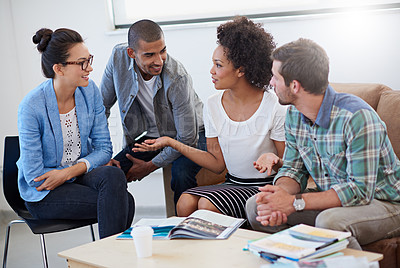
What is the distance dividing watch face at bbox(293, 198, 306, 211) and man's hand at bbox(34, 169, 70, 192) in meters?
1.02

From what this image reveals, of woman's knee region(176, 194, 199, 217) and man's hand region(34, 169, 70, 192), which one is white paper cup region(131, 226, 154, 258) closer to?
woman's knee region(176, 194, 199, 217)

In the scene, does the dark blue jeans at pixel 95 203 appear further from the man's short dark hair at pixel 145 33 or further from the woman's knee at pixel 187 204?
the man's short dark hair at pixel 145 33

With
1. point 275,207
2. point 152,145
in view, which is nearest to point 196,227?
point 275,207

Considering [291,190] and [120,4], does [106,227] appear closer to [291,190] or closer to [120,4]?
[291,190]

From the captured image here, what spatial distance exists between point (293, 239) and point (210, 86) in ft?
6.16

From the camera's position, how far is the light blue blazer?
7.25 ft

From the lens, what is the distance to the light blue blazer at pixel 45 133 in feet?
7.25

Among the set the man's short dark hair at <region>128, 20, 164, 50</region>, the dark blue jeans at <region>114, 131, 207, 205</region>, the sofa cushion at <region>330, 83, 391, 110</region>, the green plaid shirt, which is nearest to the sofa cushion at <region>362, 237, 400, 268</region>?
the green plaid shirt

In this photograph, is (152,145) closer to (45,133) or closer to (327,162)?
(45,133)

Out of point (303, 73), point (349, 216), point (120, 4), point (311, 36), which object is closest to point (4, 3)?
point (120, 4)

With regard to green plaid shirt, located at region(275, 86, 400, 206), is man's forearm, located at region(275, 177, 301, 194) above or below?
below

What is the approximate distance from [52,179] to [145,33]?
833mm

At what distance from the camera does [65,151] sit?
7.67 feet

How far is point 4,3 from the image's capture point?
11.8 feet
